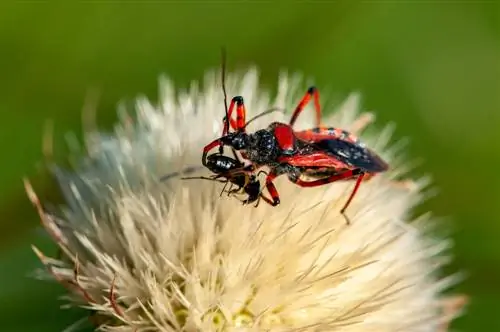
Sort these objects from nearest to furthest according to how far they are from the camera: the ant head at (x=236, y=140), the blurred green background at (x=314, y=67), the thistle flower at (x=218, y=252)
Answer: the thistle flower at (x=218, y=252) → the ant head at (x=236, y=140) → the blurred green background at (x=314, y=67)

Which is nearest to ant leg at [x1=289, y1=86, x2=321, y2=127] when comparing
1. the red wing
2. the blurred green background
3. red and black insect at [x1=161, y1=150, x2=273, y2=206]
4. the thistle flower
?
the thistle flower

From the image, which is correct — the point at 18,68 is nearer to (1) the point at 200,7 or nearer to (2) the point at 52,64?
(2) the point at 52,64

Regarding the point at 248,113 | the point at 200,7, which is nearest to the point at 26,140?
the point at 200,7

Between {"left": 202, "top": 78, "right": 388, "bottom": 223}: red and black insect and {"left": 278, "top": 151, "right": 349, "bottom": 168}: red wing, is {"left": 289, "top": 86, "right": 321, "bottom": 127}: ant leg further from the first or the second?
{"left": 278, "top": 151, "right": 349, "bottom": 168}: red wing

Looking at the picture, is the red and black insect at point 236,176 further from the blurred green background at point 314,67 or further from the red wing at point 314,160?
the blurred green background at point 314,67

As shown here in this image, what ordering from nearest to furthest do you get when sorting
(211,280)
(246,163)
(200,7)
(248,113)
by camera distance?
1. (211,280)
2. (246,163)
3. (248,113)
4. (200,7)

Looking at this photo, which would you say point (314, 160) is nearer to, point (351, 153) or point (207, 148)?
point (351, 153)

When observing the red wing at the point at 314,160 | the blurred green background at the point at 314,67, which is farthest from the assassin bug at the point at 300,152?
the blurred green background at the point at 314,67
